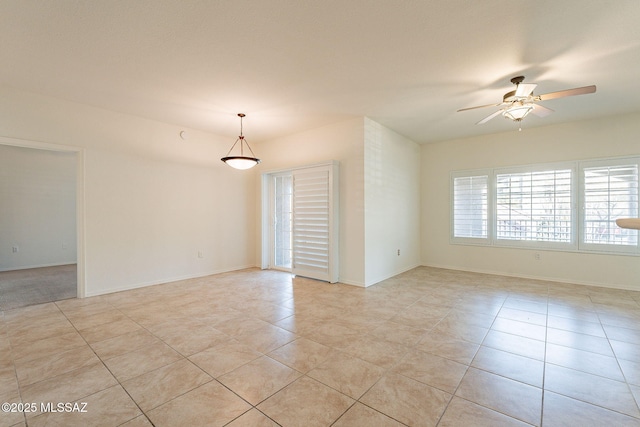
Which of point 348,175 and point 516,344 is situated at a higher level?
point 348,175

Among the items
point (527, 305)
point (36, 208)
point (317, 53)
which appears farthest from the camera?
point (36, 208)

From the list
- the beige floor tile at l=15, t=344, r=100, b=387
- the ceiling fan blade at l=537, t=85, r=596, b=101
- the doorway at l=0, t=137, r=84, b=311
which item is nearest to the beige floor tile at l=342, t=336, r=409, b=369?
the beige floor tile at l=15, t=344, r=100, b=387

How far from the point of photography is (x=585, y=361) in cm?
224

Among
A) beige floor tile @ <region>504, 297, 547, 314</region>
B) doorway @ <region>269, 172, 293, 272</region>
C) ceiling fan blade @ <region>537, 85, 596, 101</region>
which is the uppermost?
ceiling fan blade @ <region>537, 85, 596, 101</region>

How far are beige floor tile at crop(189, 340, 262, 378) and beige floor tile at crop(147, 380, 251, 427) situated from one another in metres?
0.22

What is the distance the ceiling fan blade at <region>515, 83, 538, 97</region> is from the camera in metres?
2.83

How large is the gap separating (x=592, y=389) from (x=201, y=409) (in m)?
2.64

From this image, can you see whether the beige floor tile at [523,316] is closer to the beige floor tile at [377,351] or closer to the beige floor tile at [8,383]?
the beige floor tile at [377,351]

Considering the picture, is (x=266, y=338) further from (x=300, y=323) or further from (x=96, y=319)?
(x=96, y=319)

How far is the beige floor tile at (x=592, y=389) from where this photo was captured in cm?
175

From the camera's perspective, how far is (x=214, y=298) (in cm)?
390

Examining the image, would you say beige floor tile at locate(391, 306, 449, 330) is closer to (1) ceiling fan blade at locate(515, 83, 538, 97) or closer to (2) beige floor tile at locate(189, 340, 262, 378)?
(2) beige floor tile at locate(189, 340, 262, 378)

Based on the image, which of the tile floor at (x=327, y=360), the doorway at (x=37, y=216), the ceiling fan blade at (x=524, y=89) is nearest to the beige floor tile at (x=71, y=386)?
the tile floor at (x=327, y=360)

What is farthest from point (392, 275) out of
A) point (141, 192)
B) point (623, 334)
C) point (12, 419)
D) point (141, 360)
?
point (12, 419)
